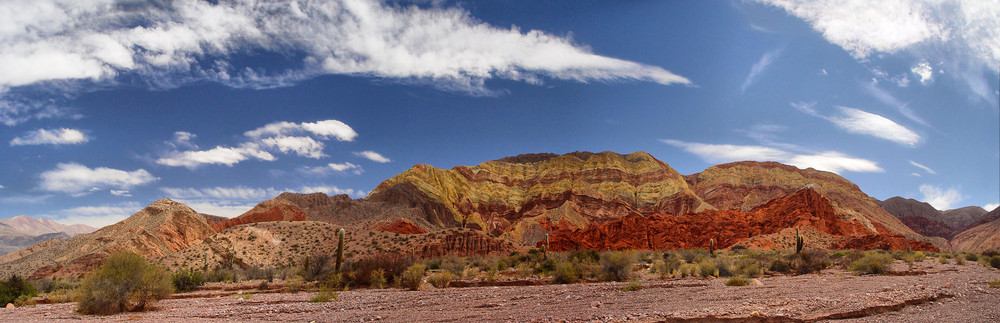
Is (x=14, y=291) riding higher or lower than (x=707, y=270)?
higher

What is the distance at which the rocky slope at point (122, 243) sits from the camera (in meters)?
52.2

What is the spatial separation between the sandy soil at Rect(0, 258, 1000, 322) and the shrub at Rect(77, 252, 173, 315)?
0.60 meters

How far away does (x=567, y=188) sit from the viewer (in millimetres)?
119125

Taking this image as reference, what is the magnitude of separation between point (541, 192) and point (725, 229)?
51110mm

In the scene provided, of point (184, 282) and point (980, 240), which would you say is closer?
point (184, 282)

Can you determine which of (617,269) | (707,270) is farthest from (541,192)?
(617,269)

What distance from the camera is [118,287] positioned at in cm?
1485

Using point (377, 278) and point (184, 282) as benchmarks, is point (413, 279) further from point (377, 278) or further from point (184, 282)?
point (184, 282)

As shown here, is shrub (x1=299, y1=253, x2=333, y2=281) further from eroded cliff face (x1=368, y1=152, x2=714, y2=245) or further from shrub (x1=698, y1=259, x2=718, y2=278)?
eroded cliff face (x1=368, y1=152, x2=714, y2=245)

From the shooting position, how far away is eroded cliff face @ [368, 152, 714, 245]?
105 m

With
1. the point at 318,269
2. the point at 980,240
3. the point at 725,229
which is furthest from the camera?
the point at 980,240

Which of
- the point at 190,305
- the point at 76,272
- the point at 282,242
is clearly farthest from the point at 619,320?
the point at 76,272

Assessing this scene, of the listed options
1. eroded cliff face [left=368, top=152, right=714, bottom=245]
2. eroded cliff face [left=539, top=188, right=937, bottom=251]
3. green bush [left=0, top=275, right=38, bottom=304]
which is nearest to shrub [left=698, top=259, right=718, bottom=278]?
green bush [left=0, top=275, right=38, bottom=304]

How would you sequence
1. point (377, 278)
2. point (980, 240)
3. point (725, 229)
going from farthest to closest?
1. point (980, 240)
2. point (725, 229)
3. point (377, 278)
